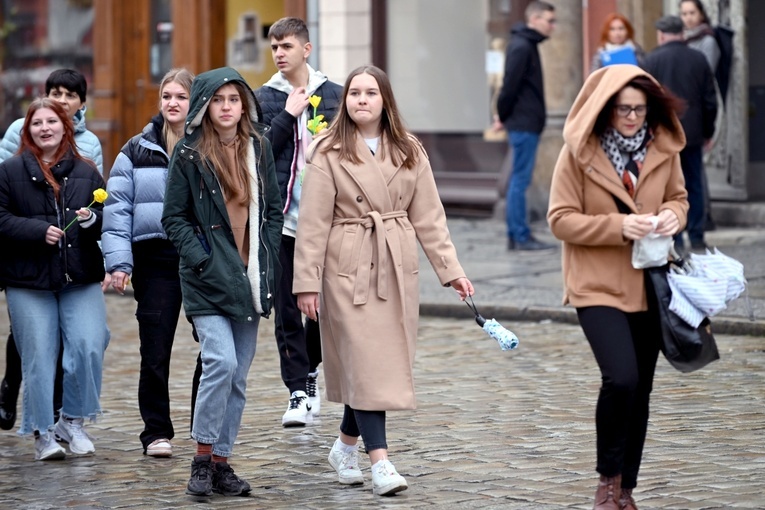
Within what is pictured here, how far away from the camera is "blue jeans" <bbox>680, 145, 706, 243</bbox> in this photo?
44.4ft

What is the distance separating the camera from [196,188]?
21.1 feet

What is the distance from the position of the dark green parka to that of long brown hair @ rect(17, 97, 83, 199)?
1.15 metres

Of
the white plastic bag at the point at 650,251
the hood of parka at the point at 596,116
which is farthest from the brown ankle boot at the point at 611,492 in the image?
the hood of parka at the point at 596,116

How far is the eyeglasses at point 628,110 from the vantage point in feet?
18.7

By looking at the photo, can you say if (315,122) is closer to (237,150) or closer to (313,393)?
(237,150)

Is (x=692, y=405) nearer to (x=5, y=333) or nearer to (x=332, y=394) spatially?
(x=332, y=394)

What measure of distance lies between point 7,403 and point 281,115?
2023 millimetres

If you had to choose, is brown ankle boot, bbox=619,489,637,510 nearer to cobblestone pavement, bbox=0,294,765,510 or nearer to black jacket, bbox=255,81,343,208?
cobblestone pavement, bbox=0,294,765,510

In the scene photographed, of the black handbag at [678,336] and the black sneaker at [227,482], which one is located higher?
the black handbag at [678,336]

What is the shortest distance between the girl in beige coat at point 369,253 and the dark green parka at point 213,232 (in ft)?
0.63

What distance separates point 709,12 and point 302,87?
8.65 meters

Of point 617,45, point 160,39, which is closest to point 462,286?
point 617,45

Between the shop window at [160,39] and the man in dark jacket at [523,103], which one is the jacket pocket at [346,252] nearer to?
the man in dark jacket at [523,103]

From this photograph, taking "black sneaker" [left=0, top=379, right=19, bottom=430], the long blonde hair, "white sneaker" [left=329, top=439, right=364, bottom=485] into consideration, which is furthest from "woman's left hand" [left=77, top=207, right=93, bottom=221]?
"white sneaker" [left=329, top=439, right=364, bottom=485]
